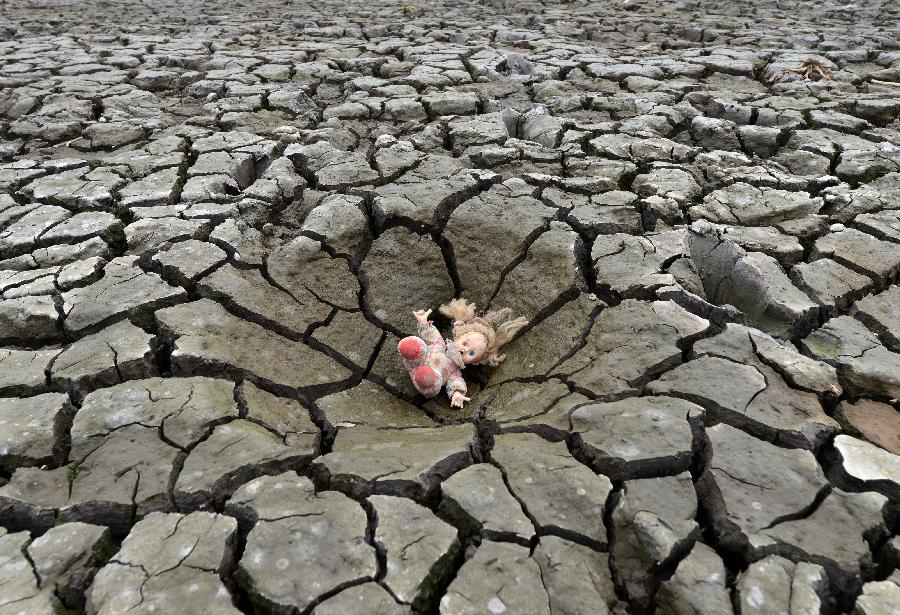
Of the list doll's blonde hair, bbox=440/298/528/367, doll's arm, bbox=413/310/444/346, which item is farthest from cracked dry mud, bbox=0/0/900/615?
doll's arm, bbox=413/310/444/346

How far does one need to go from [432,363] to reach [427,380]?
9 centimetres

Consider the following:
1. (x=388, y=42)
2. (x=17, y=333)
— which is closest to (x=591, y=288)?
(x=17, y=333)

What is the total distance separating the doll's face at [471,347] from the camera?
7.23 ft

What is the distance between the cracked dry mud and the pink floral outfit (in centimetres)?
12

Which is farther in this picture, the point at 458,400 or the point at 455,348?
the point at 455,348

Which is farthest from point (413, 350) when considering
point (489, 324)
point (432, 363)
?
point (489, 324)

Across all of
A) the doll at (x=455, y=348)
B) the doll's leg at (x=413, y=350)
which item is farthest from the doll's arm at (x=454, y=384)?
the doll's leg at (x=413, y=350)

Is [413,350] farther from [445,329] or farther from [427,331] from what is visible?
[445,329]

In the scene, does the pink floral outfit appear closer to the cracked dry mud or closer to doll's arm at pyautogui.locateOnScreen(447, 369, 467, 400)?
doll's arm at pyautogui.locateOnScreen(447, 369, 467, 400)

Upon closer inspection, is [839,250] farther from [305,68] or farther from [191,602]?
[305,68]

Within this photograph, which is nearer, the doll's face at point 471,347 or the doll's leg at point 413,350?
the doll's leg at point 413,350

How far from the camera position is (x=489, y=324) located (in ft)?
7.68

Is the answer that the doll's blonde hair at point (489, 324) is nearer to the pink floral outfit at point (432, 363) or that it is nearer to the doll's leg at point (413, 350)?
the pink floral outfit at point (432, 363)

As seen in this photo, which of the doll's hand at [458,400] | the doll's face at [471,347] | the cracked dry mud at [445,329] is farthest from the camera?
the doll's face at [471,347]
